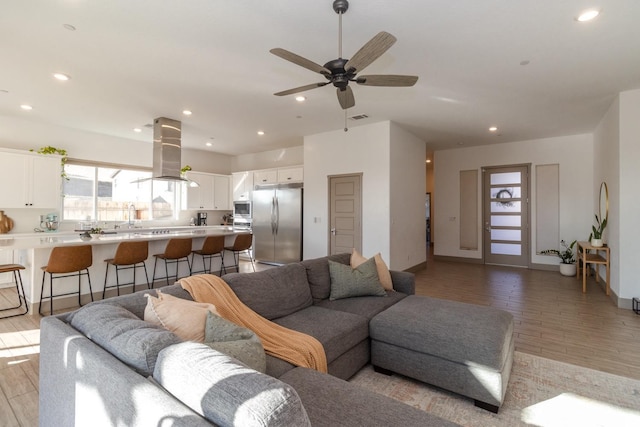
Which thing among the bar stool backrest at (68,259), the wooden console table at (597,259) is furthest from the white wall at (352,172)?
the bar stool backrest at (68,259)

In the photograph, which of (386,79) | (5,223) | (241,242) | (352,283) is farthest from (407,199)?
(5,223)

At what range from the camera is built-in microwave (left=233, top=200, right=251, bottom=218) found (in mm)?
8102

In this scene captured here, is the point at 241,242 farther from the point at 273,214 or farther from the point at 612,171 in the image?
the point at 612,171

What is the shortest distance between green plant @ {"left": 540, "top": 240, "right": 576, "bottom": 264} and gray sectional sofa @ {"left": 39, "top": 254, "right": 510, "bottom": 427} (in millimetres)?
6507

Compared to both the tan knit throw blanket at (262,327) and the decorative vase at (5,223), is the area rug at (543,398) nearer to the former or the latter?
the tan knit throw blanket at (262,327)

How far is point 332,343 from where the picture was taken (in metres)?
2.18

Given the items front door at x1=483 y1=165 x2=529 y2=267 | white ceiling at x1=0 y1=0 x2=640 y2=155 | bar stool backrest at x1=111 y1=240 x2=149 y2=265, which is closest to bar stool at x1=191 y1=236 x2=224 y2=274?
bar stool backrest at x1=111 y1=240 x2=149 y2=265

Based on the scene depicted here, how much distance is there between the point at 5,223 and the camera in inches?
215

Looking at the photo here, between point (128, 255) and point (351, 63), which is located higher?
point (351, 63)

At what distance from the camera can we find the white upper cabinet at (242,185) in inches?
325

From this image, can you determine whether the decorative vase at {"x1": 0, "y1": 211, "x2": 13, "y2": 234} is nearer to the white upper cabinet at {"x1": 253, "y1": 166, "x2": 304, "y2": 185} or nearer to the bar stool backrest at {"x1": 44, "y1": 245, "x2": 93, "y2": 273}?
the bar stool backrest at {"x1": 44, "y1": 245, "x2": 93, "y2": 273}

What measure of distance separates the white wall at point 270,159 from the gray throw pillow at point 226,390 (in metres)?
7.24

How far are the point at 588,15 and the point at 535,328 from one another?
3.10 metres

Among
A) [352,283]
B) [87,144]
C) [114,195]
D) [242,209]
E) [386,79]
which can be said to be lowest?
[352,283]
